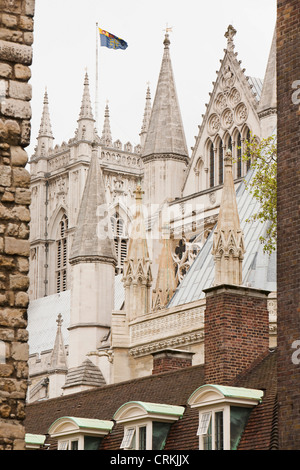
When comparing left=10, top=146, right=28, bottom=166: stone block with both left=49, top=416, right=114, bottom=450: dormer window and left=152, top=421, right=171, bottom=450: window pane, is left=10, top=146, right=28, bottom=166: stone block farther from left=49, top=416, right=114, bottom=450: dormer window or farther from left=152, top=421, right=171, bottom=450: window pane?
left=49, top=416, right=114, bottom=450: dormer window

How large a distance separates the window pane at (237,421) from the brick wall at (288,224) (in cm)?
225

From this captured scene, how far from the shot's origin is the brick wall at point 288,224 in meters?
18.4

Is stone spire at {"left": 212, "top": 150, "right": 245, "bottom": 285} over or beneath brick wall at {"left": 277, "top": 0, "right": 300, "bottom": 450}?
over

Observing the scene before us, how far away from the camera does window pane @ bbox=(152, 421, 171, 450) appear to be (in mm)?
22094

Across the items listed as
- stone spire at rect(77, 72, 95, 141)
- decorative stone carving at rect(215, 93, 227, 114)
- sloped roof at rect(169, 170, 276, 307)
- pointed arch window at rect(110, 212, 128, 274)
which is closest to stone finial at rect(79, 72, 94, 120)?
stone spire at rect(77, 72, 95, 141)

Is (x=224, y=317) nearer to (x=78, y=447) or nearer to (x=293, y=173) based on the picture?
(x=78, y=447)

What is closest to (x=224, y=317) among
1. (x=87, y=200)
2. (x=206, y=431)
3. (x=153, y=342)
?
(x=206, y=431)

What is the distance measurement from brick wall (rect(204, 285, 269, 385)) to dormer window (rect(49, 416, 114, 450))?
198 cm

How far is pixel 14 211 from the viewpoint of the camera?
1375 centimetres

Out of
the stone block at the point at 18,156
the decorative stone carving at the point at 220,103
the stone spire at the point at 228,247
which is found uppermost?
the decorative stone carving at the point at 220,103

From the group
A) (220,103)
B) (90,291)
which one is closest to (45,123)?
(220,103)

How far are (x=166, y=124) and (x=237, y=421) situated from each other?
4365 centimetres

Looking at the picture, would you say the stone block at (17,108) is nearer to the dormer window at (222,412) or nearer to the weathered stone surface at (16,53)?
the weathered stone surface at (16,53)

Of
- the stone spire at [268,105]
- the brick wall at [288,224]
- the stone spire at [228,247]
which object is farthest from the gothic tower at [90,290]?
the brick wall at [288,224]
